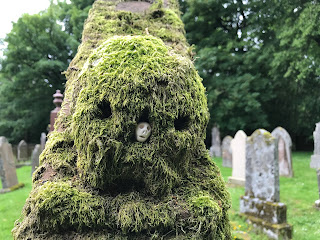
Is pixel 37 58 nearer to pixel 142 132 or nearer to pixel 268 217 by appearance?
pixel 268 217

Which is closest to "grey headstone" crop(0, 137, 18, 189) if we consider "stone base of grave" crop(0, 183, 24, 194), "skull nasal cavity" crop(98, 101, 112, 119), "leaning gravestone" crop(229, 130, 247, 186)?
"stone base of grave" crop(0, 183, 24, 194)

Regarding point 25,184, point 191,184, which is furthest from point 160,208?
point 25,184

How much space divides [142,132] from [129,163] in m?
0.22

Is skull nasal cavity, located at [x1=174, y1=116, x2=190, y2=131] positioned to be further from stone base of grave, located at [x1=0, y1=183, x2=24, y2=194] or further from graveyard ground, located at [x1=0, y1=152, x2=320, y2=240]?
stone base of grave, located at [x1=0, y1=183, x2=24, y2=194]

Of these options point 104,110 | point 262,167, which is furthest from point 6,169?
point 104,110

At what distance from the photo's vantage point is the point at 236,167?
340 inches

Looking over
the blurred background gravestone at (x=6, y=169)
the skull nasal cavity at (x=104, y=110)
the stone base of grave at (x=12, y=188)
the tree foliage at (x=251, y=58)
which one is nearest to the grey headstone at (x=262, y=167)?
the skull nasal cavity at (x=104, y=110)

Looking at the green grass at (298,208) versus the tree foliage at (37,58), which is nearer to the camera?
the green grass at (298,208)

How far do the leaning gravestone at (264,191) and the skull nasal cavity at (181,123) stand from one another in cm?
362

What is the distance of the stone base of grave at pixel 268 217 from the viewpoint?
455cm

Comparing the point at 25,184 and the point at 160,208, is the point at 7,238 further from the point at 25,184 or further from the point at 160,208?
the point at 25,184

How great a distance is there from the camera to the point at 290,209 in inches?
235

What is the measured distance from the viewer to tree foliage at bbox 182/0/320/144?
546 inches

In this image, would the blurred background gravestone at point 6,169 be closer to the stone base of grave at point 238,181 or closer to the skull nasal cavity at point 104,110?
the stone base of grave at point 238,181
